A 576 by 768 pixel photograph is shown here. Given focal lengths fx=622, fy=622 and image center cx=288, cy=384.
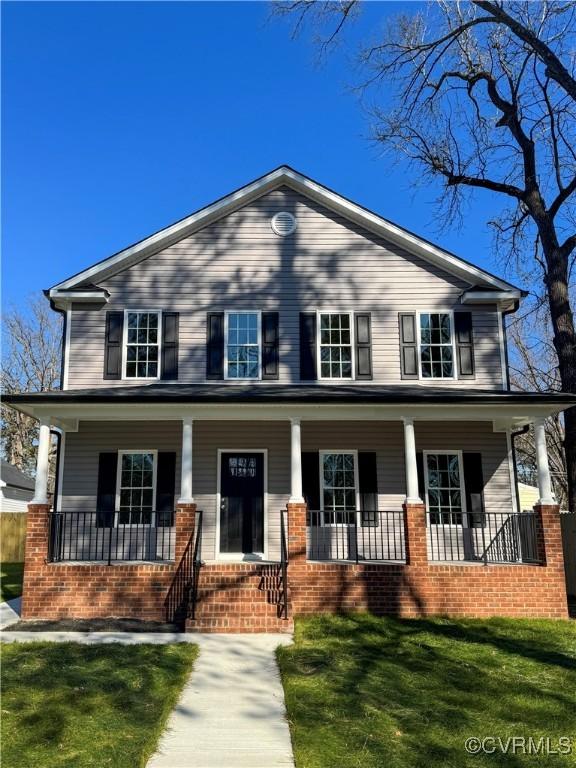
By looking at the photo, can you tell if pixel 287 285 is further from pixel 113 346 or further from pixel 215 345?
pixel 113 346

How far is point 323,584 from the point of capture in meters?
10.4

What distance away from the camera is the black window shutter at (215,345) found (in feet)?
43.4

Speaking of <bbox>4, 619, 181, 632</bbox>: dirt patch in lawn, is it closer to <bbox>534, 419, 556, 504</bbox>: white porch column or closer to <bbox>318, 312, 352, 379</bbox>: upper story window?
<bbox>318, 312, 352, 379</bbox>: upper story window

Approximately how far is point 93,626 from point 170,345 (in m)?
5.90

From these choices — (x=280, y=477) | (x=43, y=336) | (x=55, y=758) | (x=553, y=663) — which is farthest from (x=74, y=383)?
(x=43, y=336)

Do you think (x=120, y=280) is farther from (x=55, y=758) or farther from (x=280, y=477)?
(x=55, y=758)

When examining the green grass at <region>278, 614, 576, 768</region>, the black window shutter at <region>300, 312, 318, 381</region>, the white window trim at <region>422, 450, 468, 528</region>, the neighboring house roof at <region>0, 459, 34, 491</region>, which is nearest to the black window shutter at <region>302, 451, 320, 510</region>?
the black window shutter at <region>300, 312, 318, 381</region>

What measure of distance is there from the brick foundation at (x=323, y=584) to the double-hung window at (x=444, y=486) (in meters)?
2.02

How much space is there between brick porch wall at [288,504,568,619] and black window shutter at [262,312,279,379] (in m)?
3.60

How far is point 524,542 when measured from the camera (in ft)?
38.1

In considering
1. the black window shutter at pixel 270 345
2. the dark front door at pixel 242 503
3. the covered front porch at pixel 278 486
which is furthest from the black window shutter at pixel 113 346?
the black window shutter at pixel 270 345

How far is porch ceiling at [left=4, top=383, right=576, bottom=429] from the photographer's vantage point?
1085 cm

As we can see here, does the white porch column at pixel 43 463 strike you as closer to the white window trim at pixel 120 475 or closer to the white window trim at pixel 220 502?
the white window trim at pixel 120 475

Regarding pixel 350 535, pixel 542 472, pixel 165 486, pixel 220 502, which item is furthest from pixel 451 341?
pixel 165 486
